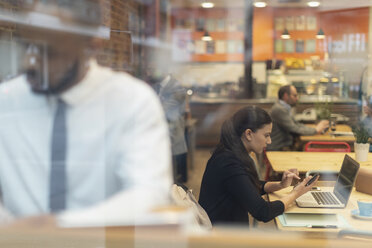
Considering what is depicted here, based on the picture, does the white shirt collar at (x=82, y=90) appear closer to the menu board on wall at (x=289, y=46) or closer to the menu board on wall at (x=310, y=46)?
the menu board on wall at (x=310, y=46)

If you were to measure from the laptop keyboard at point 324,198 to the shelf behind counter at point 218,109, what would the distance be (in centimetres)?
141

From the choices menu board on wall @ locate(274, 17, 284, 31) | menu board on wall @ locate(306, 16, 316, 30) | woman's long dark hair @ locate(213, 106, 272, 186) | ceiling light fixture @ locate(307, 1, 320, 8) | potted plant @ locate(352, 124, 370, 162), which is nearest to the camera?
woman's long dark hair @ locate(213, 106, 272, 186)

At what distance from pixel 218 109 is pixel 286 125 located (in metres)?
2.86

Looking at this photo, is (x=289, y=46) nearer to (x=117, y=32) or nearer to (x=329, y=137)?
(x=329, y=137)

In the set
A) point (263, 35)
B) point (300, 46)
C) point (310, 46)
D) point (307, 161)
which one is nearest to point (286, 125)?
point (307, 161)

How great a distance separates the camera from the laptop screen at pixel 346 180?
116 inches

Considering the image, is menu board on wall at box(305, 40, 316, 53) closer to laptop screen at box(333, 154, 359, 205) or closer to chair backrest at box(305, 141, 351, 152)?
chair backrest at box(305, 141, 351, 152)

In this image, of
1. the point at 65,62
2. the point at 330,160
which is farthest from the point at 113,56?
the point at 330,160

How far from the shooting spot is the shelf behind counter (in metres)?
5.38

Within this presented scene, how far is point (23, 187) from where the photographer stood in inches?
65.2

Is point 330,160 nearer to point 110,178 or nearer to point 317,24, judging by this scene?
point 110,178

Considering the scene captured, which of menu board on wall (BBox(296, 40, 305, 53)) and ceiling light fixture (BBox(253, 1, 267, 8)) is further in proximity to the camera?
ceiling light fixture (BBox(253, 1, 267, 8))

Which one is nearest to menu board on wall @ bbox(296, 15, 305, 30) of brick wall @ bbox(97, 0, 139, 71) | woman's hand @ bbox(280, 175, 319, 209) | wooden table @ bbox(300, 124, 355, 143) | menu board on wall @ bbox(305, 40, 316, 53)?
menu board on wall @ bbox(305, 40, 316, 53)

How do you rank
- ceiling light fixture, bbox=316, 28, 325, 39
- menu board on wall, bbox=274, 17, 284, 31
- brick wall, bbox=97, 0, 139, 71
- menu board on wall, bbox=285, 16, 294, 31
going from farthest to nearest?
menu board on wall, bbox=274, 17, 284, 31 < menu board on wall, bbox=285, 16, 294, 31 < ceiling light fixture, bbox=316, 28, 325, 39 < brick wall, bbox=97, 0, 139, 71
